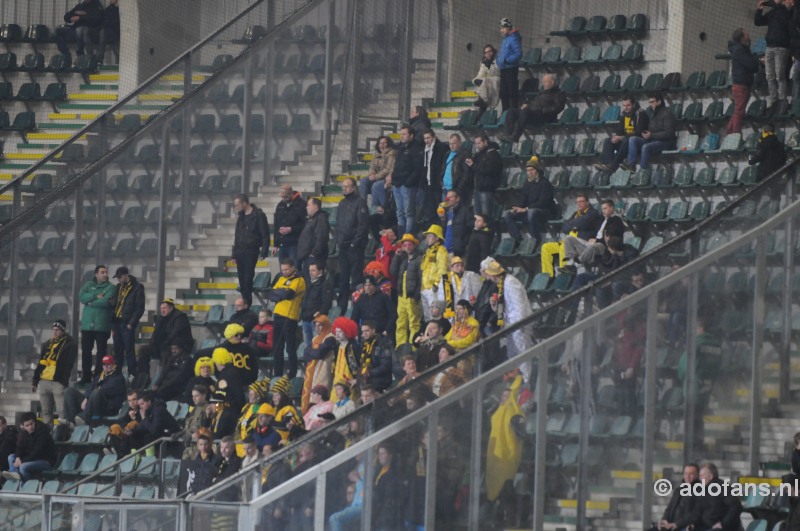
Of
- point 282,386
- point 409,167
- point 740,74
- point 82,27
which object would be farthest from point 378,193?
point 82,27

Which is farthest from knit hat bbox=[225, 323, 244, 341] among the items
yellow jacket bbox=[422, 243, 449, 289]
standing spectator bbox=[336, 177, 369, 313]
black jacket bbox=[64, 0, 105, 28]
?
black jacket bbox=[64, 0, 105, 28]

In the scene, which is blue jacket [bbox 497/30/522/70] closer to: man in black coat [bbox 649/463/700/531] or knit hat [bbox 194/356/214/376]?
knit hat [bbox 194/356/214/376]

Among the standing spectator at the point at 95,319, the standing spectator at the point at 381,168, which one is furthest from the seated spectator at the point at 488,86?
the standing spectator at the point at 95,319

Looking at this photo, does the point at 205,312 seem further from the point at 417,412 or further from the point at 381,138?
the point at 417,412

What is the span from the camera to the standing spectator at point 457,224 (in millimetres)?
21328

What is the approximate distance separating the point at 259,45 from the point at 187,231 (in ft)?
8.85

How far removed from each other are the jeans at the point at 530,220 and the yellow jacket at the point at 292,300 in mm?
2594

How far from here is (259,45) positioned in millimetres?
24469

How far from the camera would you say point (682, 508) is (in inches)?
594

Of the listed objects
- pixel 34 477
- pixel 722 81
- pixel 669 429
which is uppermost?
pixel 722 81

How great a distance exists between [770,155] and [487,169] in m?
3.23

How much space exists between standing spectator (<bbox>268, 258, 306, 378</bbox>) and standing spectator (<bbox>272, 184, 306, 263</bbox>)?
1.01 meters

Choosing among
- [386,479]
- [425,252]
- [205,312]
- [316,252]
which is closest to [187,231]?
[205,312]

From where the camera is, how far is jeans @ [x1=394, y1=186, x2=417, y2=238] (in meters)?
22.3
